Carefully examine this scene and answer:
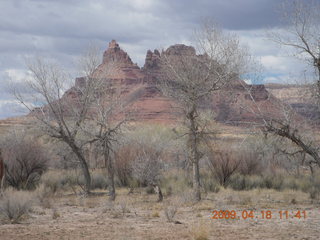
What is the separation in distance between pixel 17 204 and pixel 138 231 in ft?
12.8

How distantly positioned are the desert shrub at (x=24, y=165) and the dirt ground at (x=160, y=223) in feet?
22.6

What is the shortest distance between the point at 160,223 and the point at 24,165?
14.2m

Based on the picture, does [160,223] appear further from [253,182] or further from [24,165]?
[253,182]

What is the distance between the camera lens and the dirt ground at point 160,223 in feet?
35.4

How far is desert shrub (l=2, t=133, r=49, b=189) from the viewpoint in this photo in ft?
79.9

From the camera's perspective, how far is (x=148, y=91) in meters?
112

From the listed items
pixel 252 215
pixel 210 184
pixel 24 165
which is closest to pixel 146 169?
pixel 210 184

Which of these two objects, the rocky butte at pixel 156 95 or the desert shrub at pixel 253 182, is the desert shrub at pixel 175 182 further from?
the rocky butte at pixel 156 95

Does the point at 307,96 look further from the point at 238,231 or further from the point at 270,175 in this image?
the point at 270,175

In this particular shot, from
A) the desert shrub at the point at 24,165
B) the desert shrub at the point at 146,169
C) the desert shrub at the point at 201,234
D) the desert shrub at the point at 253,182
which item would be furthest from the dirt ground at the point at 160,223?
the desert shrub at the point at 24,165

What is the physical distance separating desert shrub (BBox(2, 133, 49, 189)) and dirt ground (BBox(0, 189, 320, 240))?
22.6 feet

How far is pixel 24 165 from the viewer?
25000mm

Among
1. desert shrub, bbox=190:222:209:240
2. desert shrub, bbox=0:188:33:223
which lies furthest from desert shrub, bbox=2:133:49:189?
desert shrub, bbox=190:222:209:240

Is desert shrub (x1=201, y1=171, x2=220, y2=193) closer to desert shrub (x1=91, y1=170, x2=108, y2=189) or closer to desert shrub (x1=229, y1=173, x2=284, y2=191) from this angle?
desert shrub (x1=229, y1=173, x2=284, y2=191)
